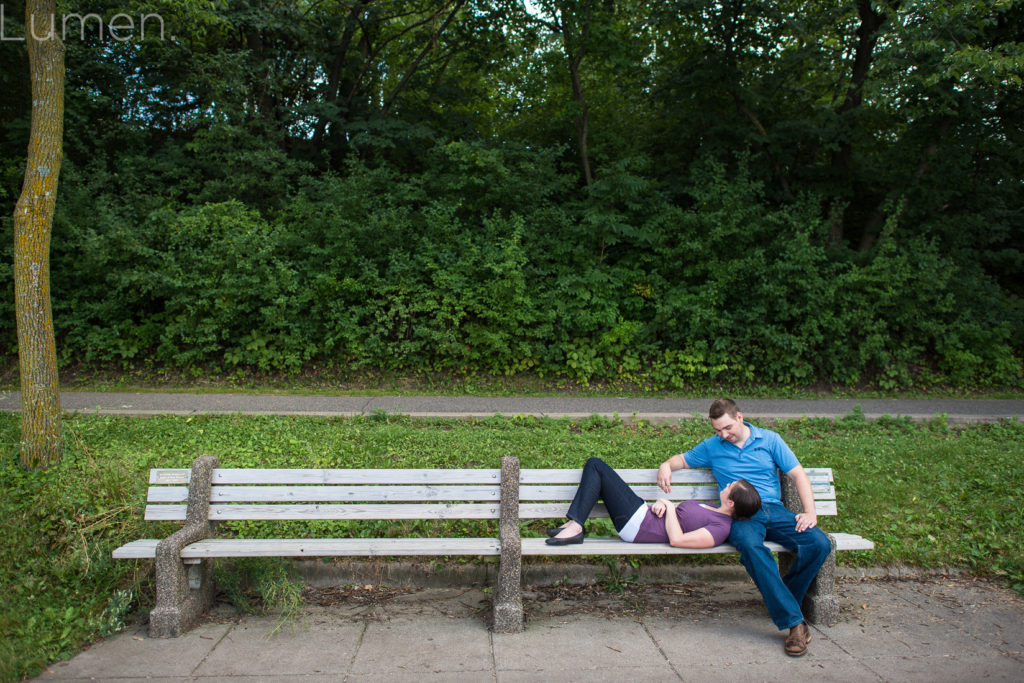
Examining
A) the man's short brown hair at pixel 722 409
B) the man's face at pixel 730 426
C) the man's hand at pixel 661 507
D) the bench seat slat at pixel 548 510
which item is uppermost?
the man's short brown hair at pixel 722 409

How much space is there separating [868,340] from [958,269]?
2385 mm

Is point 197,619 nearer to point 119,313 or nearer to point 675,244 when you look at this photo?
point 119,313

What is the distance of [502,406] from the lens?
903 centimetres

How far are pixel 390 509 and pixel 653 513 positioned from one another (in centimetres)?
160

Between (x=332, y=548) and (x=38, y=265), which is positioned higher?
(x=38, y=265)

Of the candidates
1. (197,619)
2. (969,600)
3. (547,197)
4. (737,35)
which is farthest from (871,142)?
(197,619)

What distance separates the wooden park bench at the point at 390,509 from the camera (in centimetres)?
387

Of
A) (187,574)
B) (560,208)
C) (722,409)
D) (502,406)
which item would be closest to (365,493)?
(187,574)

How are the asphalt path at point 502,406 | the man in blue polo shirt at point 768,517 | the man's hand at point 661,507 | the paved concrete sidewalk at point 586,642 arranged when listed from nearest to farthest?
the paved concrete sidewalk at point 586,642 < the man in blue polo shirt at point 768,517 < the man's hand at point 661,507 < the asphalt path at point 502,406

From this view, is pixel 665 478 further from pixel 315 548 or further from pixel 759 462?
pixel 315 548

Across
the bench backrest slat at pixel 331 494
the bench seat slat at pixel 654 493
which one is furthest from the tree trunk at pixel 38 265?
the bench seat slat at pixel 654 493

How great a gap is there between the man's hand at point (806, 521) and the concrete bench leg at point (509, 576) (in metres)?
1.62

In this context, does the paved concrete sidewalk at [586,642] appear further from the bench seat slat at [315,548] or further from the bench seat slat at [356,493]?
the bench seat slat at [356,493]

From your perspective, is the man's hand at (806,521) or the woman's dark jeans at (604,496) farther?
the woman's dark jeans at (604,496)
